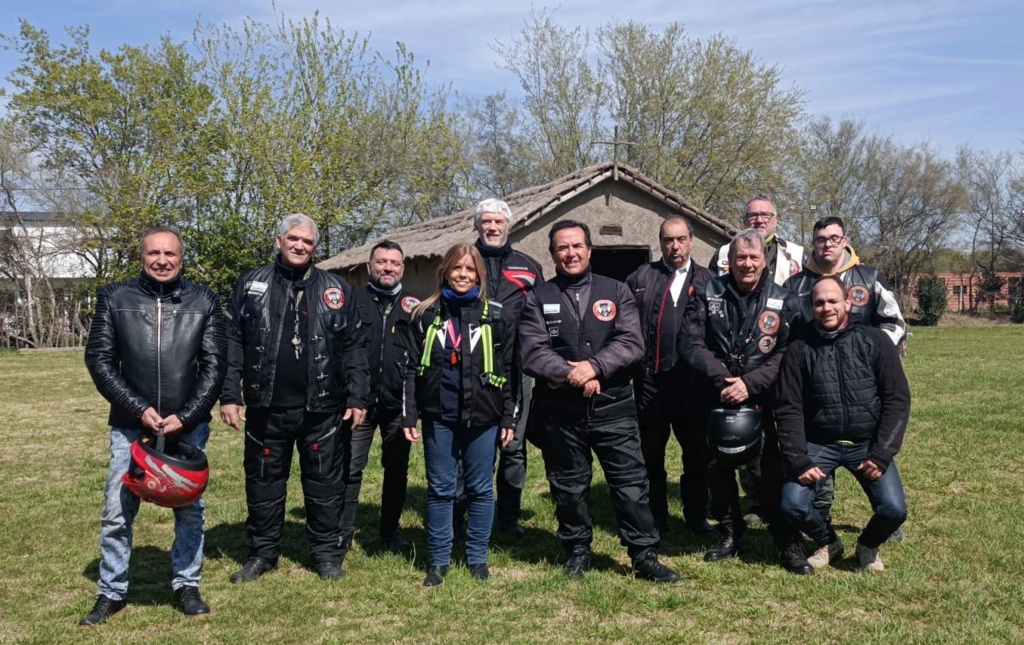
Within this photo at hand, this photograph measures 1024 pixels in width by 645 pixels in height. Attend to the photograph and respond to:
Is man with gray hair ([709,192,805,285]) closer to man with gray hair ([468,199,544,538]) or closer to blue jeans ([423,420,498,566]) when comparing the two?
man with gray hair ([468,199,544,538])

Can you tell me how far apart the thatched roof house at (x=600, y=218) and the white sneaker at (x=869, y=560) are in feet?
29.9

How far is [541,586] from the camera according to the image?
492 cm

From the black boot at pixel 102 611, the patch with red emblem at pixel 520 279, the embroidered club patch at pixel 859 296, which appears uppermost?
the patch with red emblem at pixel 520 279

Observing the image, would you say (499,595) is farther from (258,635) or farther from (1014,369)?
(1014,369)

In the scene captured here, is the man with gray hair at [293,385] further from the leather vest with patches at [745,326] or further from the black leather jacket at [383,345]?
the leather vest with patches at [745,326]

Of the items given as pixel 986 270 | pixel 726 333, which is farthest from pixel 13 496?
pixel 986 270

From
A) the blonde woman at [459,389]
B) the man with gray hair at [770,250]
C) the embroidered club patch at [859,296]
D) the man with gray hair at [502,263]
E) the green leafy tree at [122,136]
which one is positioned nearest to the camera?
the blonde woman at [459,389]

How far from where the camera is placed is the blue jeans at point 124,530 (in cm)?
445

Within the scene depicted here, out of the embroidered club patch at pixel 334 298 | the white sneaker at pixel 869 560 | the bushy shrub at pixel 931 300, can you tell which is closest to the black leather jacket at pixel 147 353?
the embroidered club patch at pixel 334 298

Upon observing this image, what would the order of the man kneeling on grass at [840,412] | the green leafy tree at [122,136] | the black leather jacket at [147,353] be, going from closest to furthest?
1. the black leather jacket at [147,353]
2. the man kneeling on grass at [840,412]
3. the green leafy tree at [122,136]

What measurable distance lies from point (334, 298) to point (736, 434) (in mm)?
2494

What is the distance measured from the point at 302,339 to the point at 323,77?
85.5 ft

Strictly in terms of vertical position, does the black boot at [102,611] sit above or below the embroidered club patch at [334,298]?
below

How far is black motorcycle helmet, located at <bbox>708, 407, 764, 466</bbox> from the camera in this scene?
4.93m
